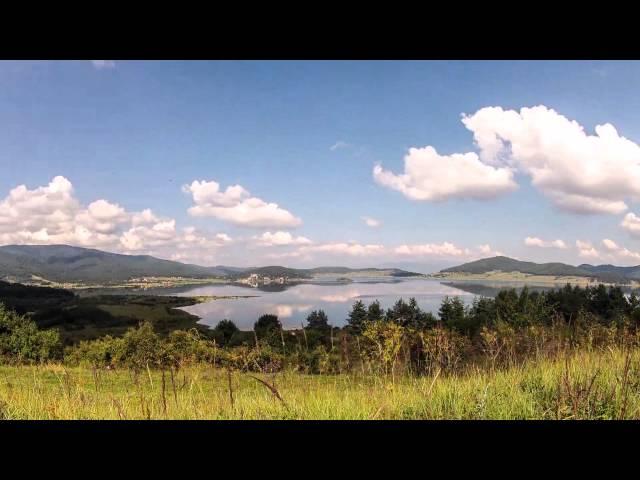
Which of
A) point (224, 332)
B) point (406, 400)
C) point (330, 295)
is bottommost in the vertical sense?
point (224, 332)

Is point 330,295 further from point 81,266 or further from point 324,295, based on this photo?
point 81,266

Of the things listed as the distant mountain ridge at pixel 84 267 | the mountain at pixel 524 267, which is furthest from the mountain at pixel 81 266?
the mountain at pixel 524 267

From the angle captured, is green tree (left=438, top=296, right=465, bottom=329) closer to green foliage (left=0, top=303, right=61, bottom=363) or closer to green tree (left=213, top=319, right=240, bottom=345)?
green tree (left=213, top=319, right=240, bottom=345)

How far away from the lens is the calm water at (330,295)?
1064 inches

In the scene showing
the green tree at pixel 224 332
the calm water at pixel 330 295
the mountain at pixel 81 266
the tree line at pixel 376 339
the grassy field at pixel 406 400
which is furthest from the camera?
the mountain at pixel 81 266

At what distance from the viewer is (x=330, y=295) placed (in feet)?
102

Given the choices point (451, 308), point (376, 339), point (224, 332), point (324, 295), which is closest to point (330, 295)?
point (324, 295)

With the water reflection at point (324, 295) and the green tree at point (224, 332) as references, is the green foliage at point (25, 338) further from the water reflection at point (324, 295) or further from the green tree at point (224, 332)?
the water reflection at point (324, 295)

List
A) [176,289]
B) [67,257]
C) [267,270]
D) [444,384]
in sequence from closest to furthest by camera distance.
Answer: [444,384] → [267,270] → [176,289] → [67,257]
